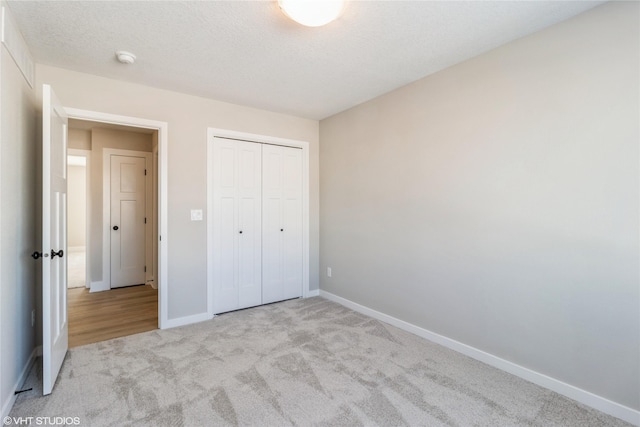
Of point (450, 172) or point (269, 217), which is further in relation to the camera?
point (269, 217)

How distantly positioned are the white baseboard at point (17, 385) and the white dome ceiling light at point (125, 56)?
2436 mm

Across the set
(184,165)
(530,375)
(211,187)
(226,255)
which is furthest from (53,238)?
(530,375)

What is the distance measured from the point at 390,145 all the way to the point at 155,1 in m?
2.32

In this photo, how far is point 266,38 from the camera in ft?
7.25

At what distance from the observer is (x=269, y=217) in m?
3.96

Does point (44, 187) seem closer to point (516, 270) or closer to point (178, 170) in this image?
point (178, 170)

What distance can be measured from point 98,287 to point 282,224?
3.08 m

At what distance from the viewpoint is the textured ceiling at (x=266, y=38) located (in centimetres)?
189

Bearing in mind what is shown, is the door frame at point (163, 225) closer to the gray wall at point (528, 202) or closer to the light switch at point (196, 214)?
the light switch at point (196, 214)

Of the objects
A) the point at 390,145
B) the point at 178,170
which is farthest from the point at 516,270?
the point at 178,170

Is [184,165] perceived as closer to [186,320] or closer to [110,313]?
[186,320]

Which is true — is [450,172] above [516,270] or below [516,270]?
above

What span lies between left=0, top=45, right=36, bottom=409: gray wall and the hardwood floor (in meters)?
0.59

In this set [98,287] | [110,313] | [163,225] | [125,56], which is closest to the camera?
[125,56]
